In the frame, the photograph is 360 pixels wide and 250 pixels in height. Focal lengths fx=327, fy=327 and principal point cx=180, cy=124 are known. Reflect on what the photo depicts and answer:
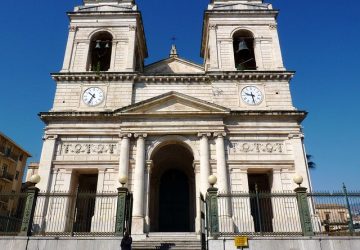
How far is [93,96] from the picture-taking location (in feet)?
68.1

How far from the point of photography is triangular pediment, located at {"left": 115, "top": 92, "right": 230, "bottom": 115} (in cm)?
1941

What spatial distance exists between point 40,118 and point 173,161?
9.07m

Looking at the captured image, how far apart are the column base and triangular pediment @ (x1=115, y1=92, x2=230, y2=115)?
20.1 ft

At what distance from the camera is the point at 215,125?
19312 mm

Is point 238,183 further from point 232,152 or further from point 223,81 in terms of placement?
point 223,81

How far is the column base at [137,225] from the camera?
16.6 m

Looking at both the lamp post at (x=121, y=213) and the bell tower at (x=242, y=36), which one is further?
the bell tower at (x=242, y=36)

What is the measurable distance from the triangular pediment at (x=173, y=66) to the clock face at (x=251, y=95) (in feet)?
15.6

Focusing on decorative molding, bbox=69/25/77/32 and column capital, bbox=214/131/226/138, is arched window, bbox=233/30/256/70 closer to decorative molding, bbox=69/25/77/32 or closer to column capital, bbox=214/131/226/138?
column capital, bbox=214/131/226/138

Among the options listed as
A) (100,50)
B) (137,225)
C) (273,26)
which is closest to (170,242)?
(137,225)

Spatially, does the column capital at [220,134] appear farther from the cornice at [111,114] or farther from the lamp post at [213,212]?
the lamp post at [213,212]

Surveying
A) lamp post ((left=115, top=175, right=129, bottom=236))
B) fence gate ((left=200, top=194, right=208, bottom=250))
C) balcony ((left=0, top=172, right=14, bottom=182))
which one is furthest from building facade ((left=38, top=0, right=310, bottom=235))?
balcony ((left=0, top=172, right=14, bottom=182))

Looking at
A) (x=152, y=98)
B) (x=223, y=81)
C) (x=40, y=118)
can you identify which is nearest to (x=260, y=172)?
(x=223, y=81)

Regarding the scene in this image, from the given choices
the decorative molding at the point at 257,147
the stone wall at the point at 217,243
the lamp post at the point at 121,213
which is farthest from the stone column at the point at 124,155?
the stone wall at the point at 217,243
